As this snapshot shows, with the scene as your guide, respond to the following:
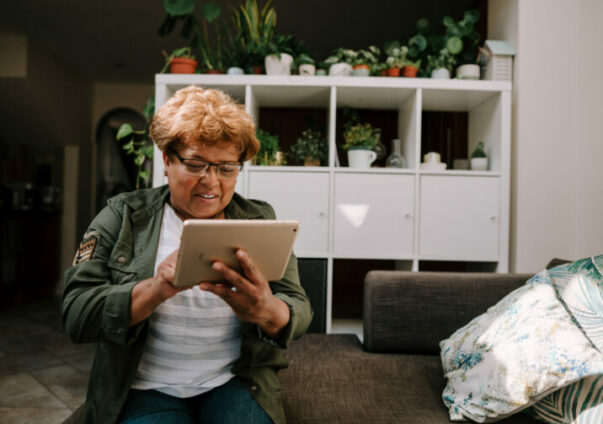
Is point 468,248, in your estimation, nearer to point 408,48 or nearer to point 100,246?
point 408,48

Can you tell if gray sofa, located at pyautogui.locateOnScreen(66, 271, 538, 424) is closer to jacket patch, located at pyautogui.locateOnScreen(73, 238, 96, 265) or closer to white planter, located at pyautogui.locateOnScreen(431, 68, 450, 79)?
jacket patch, located at pyautogui.locateOnScreen(73, 238, 96, 265)

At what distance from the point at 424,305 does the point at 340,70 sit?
4.89ft

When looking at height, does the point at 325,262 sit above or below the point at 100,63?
below

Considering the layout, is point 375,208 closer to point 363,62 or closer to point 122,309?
point 363,62

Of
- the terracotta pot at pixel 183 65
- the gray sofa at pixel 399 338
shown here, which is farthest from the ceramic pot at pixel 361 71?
the gray sofa at pixel 399 338

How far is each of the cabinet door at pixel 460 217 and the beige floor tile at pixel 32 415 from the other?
6.91ft

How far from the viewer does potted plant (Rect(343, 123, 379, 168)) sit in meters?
2.62

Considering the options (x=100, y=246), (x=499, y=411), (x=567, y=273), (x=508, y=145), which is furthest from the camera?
(x=508, y=145)

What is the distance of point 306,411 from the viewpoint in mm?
1296

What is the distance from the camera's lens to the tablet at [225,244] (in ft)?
2.65

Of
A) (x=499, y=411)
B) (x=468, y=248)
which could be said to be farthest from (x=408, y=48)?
(x=499, y=411)

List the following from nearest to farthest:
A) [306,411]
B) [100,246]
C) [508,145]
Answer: [100,246], [306,411], [508,145]

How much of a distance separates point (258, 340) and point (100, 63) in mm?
5367

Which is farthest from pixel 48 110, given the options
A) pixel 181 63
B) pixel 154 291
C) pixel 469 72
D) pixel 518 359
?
pixel 518 359
